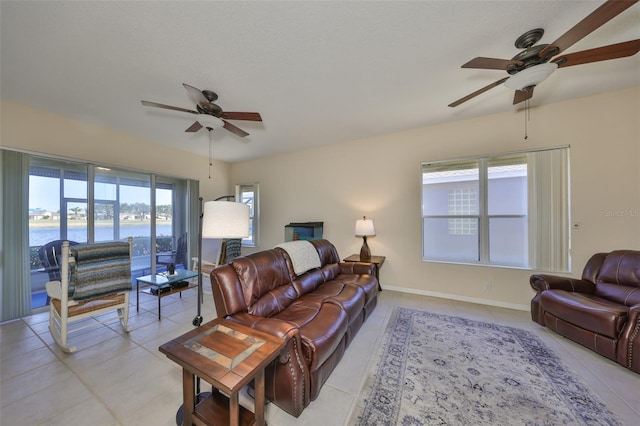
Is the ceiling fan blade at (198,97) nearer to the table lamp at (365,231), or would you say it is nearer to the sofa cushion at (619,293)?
the table lamp at (365,231)

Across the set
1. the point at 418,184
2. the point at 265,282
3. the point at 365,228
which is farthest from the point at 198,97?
the point at 418,184

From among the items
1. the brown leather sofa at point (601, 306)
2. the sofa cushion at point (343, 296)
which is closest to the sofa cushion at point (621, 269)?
the brown leather sofa at point (601, 306)

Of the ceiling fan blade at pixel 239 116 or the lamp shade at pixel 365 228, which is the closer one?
the ceiling fan blade at pixel 239 116

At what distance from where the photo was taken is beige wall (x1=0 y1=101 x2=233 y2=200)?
285cm

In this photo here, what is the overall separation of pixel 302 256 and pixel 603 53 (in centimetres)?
310

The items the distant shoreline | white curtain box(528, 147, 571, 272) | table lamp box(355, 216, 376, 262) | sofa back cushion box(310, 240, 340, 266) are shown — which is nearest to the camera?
white curtain box(528, 147, 571, 272)

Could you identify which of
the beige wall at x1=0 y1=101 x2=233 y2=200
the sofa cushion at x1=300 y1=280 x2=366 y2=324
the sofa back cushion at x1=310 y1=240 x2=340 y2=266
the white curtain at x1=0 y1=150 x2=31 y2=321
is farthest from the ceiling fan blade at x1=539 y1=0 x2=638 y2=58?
the white curtain at x1=0 y1=150 x2=31 y2=321

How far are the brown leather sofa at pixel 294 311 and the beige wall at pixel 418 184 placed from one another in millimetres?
1392

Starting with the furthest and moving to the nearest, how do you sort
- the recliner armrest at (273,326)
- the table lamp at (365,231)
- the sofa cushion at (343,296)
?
1. the table lamp at (365,231)
2. the sofa cushion at (343,296)
3. the recliner armrest at (273,326)

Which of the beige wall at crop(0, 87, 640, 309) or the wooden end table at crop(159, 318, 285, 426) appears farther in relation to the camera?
the beige wall at crop(0, 87, 640, 309)

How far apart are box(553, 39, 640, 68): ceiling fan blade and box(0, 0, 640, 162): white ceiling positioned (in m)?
0.31

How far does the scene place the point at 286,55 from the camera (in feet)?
6.65

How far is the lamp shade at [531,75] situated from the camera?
5.83ft

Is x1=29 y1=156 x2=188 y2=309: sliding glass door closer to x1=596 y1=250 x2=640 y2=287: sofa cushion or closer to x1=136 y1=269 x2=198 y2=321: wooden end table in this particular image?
x1=136 y1=269 x2=198 y2=321: wooden end table
